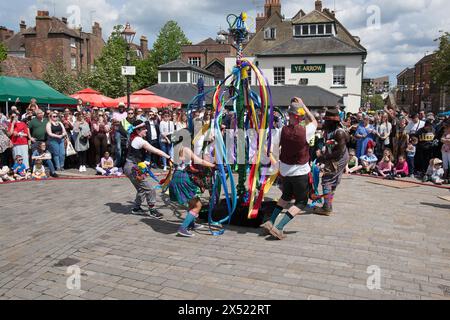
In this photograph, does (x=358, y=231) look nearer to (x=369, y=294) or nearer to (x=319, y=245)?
(x=319, y=245)

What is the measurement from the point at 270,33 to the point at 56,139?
3484cm

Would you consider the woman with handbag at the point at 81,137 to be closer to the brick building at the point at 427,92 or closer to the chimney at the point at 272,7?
the chimney at the point at 272,7

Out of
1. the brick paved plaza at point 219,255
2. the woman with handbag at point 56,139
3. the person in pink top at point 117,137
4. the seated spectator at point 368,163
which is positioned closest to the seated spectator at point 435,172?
the seated spectator at point 368,163

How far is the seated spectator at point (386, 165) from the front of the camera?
1112 centimetres

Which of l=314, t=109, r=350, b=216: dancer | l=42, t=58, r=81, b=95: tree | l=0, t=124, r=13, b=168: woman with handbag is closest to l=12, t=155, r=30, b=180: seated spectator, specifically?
l=0, t=124, r=13, b=168: woman with handbag

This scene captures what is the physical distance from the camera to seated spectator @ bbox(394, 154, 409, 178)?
1117 centimetres

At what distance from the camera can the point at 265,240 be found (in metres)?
5.70

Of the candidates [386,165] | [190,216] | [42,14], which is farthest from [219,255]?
[42,14]

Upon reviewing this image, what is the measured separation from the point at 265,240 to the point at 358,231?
4.88 ft

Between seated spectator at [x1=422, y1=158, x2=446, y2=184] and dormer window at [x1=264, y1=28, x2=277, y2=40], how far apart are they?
111 feet

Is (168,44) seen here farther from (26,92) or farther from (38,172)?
(38,172)

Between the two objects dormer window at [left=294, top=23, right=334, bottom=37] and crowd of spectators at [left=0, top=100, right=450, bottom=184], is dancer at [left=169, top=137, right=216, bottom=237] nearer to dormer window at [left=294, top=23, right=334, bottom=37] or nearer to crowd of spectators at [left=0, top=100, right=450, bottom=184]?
crowd of spectators at [left=0, top=100, right=450, bottom=184]

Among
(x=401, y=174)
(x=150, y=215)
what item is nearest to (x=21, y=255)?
(x=150, y=215)

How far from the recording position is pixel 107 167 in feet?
37.6
